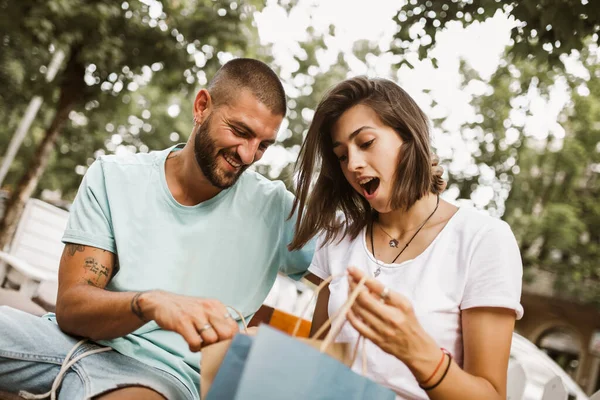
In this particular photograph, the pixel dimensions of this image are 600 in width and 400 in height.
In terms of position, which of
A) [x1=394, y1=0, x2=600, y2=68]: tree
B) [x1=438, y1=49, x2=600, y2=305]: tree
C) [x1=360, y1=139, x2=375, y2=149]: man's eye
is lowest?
[x1=360, y1=139, x2=375, y2=149]: man's eye

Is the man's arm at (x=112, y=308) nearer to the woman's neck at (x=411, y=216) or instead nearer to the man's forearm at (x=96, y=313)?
the man's forearm at (x=96, y=313)

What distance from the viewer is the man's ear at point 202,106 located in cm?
279

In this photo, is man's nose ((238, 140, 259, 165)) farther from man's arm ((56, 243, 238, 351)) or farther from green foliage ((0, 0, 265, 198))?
green foliage ((0, 0, 265, 198))

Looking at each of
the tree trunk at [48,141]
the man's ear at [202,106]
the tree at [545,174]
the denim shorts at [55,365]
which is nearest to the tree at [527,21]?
the man's ear at [202,106]

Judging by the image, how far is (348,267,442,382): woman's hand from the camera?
1491mm

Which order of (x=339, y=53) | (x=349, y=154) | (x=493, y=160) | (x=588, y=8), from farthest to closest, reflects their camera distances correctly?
(x=493, y=160), (x=339, y=53), (x=588, y=8), (x=349, y=154)

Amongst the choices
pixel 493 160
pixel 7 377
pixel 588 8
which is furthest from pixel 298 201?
pixel 493 160

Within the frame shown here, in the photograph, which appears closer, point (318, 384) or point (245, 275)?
point (318, 384)

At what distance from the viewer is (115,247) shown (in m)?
2.39

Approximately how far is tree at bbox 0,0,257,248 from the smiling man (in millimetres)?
4715

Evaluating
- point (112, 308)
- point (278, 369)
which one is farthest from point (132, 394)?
point (278, 369)

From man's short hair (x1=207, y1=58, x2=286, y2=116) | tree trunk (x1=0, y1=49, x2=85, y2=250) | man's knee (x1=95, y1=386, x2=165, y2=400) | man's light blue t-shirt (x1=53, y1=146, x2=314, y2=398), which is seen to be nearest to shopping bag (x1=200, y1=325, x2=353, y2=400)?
man's knee (x1=95, y1=386, x2=165, y2=400)

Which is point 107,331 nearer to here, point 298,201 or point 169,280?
point 169,280

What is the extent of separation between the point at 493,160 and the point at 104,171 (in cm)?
1480
